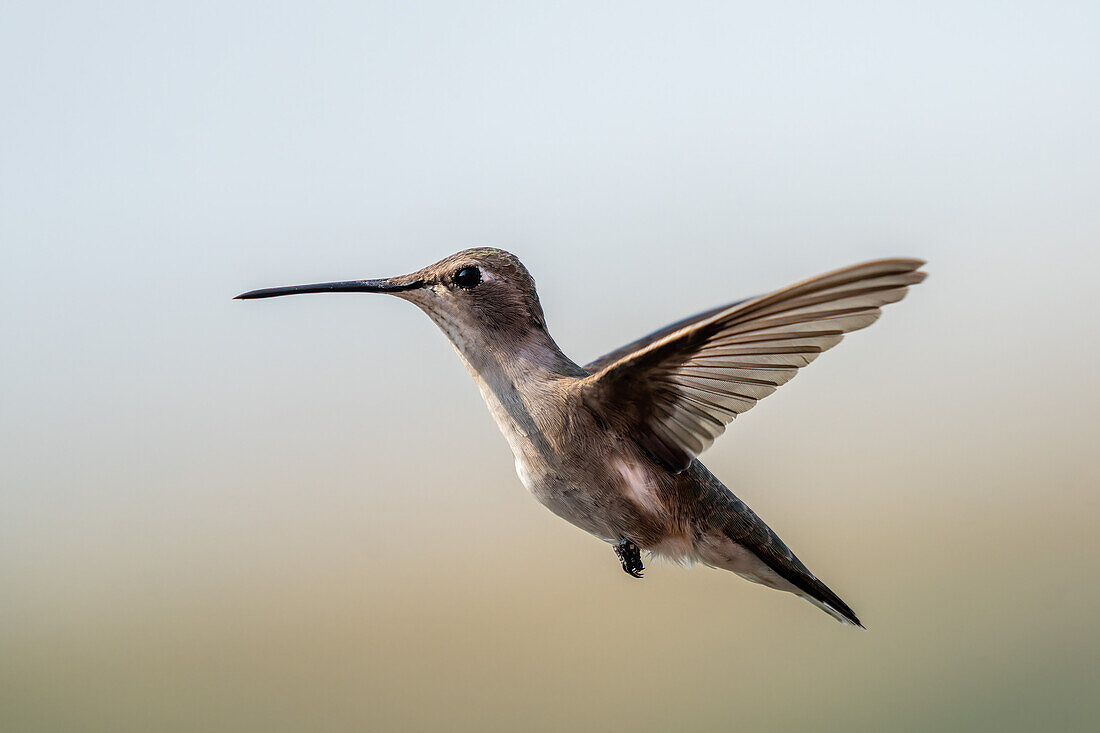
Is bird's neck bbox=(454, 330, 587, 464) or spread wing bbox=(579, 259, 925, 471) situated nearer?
spread wing bbox=(579, 259, 925, 471)

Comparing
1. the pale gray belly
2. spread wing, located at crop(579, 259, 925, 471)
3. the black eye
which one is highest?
the black eye

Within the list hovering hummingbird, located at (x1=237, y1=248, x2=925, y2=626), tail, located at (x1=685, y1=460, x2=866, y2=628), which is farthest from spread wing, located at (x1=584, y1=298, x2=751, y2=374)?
tail, located at (x1=685, y1=460, x2=866, y2=628)

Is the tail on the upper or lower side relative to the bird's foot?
lower

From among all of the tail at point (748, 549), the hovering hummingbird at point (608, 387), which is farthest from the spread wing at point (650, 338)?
the tail at point (748, 549)

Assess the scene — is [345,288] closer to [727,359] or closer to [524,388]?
[524,388]

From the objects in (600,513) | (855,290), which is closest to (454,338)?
(600,513)

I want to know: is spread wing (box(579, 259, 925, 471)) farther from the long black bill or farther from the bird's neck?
the long black bill

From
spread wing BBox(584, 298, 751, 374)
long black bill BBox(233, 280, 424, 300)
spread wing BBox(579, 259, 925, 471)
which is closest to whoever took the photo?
spread wing BBox(579, 259, 925, 471)
